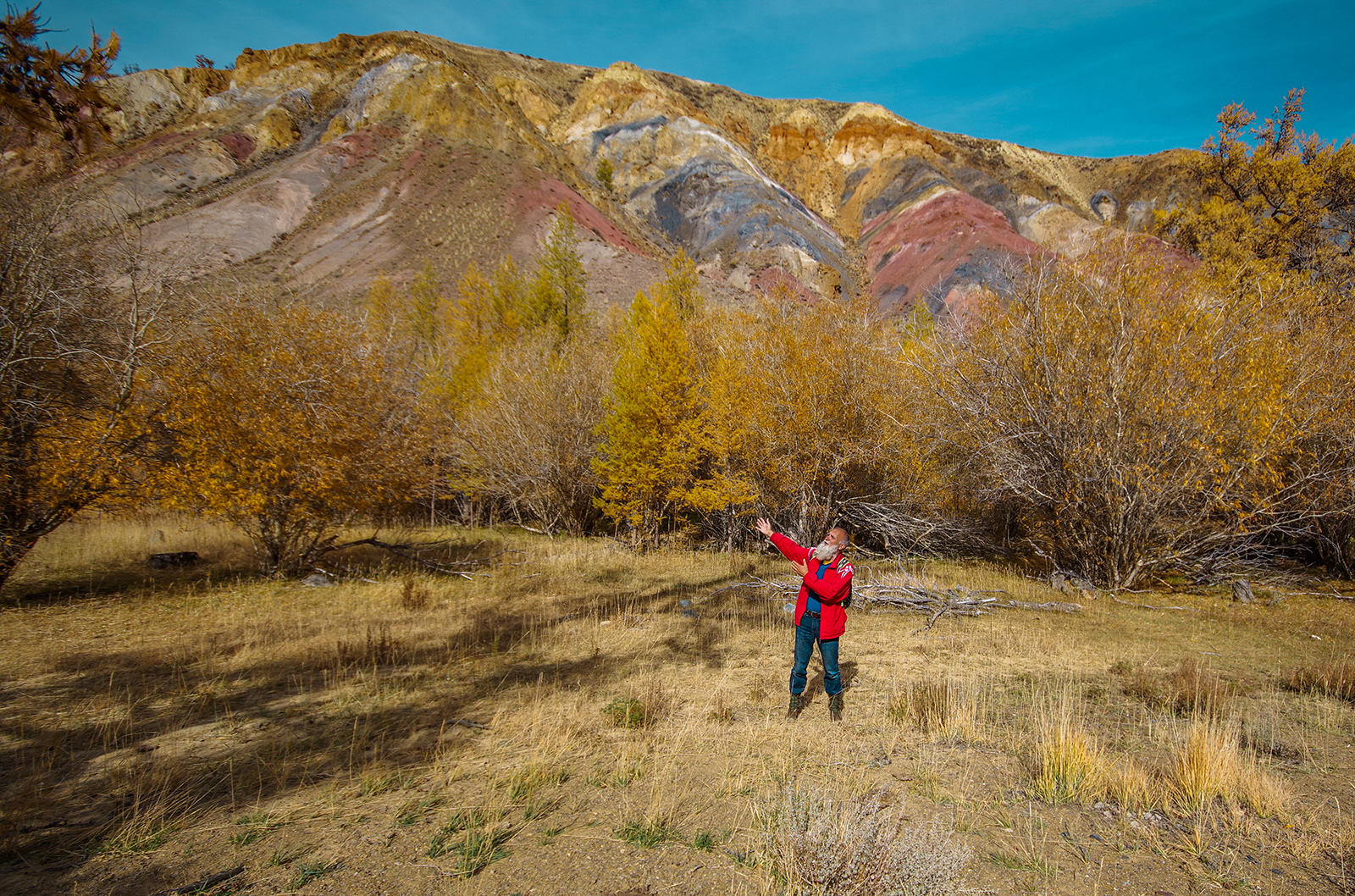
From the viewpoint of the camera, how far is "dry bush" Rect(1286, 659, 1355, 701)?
514 cm

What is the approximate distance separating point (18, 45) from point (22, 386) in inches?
313

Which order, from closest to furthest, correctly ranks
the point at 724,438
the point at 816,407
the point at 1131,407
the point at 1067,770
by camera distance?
1. the point at 1067,770
2. the point at 1131,407
3. the point at 816,407
4. the point at 724,438

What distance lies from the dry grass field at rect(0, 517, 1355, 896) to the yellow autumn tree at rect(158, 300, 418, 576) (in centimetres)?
162

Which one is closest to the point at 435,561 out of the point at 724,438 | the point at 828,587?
the point at 724,438

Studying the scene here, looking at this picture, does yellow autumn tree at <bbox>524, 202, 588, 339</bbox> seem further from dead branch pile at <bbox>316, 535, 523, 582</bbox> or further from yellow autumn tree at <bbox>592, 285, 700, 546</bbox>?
dead branch pile at <bbox>316, 535, 523, 582</bbox>

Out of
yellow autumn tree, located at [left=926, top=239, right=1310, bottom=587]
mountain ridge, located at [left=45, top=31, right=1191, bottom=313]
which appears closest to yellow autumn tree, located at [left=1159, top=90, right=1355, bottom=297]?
mountain ridge, located at [left=45, top=31, right=1191, bottom=313]

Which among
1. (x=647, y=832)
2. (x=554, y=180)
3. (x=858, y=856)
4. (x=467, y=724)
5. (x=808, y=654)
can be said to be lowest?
(x=467, y=724)

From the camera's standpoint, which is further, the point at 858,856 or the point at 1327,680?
the point at 1327,680

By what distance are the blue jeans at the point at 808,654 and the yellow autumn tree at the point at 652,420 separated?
800 centimetres

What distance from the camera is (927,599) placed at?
8.60m

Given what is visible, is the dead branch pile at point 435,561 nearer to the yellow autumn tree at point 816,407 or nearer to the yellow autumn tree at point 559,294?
the yellow autumn tree at point 816,407

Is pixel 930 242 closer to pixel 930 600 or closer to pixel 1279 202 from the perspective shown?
pixel 1279 202

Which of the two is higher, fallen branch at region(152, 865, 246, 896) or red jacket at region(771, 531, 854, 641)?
red jacket at region(771, 531, 854, 641)

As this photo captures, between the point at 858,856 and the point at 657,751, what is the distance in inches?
77.6
